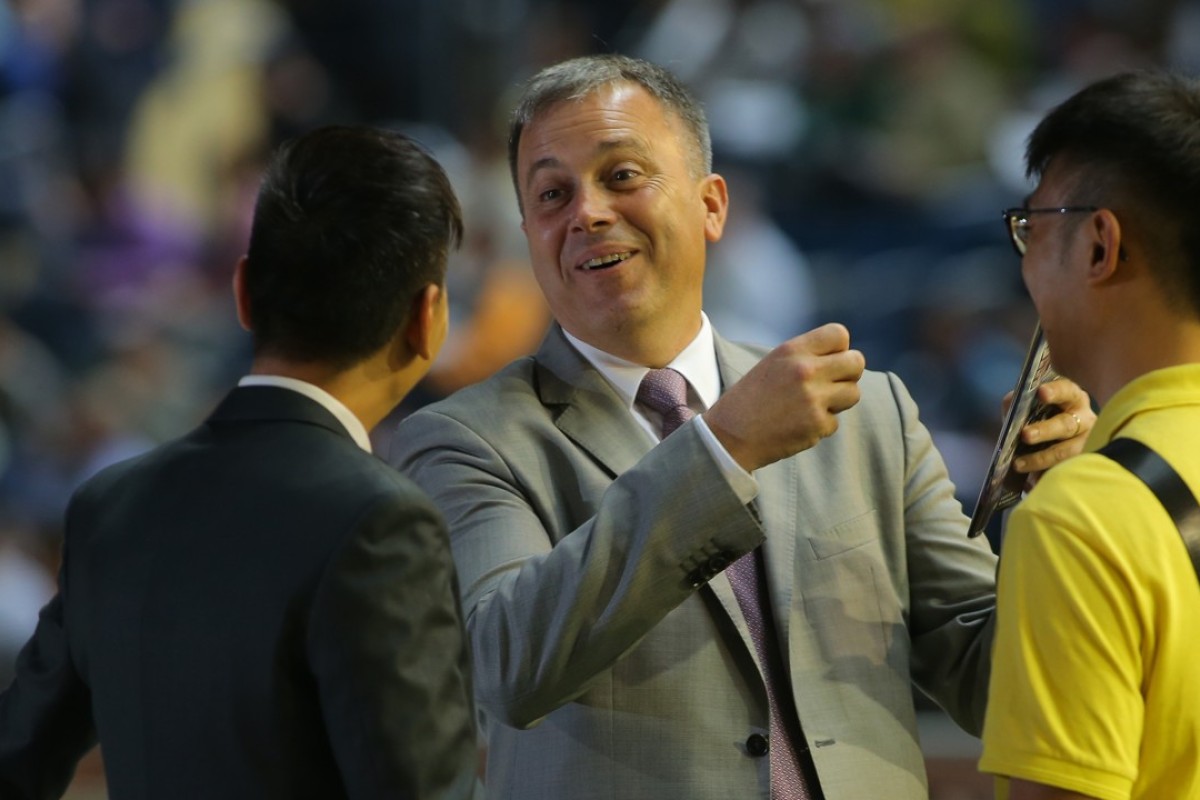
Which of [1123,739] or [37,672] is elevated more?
[37,672]

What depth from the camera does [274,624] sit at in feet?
5.37

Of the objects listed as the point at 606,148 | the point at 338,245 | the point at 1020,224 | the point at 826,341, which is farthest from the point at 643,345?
the point at 338,245

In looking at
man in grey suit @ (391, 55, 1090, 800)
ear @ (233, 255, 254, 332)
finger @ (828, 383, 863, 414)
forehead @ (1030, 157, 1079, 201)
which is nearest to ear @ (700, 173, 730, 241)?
man in grey suit @ (391, 55, 1090, 800)

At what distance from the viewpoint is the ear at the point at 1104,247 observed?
71.0 inches

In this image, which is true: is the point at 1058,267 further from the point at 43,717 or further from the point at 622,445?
the point at 43,717

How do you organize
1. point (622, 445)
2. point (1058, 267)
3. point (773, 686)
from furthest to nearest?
point (622, 445) < point (773, 686) < point (1058, 267)

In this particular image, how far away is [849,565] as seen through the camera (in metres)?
2.38

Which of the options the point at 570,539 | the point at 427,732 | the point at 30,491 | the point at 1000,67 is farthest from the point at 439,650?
the point at 1000,67

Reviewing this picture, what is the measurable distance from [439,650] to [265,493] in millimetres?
236

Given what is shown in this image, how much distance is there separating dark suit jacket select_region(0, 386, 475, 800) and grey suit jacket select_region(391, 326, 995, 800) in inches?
15.3

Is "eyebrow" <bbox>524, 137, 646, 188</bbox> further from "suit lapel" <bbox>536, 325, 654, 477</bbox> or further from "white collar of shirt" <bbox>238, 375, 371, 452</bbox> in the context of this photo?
"white collar of shirt" <bbox>238, 375, 371, 452</bbox>

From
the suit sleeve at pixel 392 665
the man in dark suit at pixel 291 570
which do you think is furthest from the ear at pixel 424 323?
the suit sleeve at pixel 392 665

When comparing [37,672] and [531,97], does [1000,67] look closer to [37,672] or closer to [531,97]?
[531,97]

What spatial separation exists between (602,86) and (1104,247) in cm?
95
